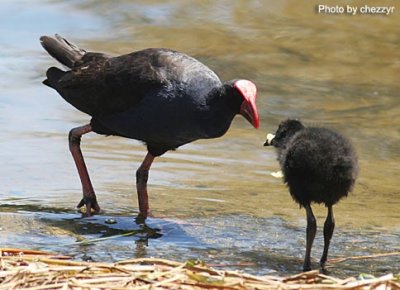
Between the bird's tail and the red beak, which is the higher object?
the bird's tail

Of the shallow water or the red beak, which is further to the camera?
the red beak

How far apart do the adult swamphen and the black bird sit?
3.03 ft

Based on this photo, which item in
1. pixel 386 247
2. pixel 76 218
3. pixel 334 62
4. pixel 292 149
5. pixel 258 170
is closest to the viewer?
pixel 292 149

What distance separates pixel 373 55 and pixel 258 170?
4.00 meters

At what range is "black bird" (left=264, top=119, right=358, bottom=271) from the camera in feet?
21.8

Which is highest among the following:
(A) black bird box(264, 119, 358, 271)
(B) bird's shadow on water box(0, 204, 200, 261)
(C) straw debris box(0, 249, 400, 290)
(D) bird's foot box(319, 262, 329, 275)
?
(A) black bird box(264, 119, 358, 271)

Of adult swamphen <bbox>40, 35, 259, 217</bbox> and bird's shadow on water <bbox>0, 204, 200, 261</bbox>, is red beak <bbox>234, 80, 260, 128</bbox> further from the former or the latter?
bird's shadow on water <bbox>0, 204, 200, 261</bbox>

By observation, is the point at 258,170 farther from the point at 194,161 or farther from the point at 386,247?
the point at 386,247

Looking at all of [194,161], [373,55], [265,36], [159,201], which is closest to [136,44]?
[265,36]

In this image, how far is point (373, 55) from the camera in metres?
13.3

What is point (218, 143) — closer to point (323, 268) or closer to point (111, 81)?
point (111, 81)

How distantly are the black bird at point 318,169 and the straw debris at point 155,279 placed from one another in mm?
1289

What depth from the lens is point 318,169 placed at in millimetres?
6637

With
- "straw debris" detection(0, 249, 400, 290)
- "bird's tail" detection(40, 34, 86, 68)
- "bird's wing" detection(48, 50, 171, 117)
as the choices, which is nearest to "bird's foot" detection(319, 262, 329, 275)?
"straw debris" detection(0, 249, 400, 290)
